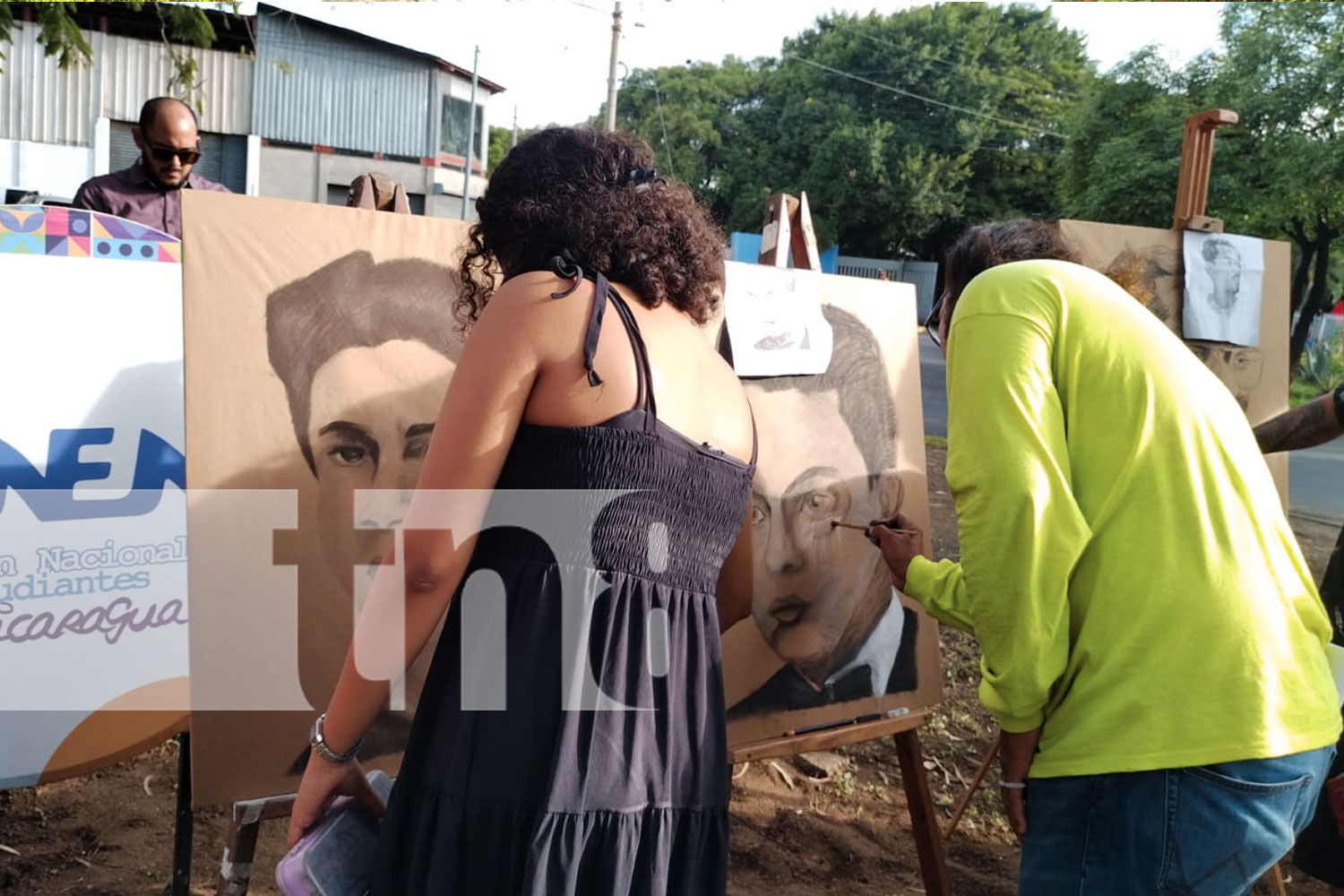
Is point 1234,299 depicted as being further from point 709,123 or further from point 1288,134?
point 709,123

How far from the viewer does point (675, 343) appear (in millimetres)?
1123

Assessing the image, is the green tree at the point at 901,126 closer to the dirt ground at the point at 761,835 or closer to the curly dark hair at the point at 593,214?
the dirt ground at the point at 761,835

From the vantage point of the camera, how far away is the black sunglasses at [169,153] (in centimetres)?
283

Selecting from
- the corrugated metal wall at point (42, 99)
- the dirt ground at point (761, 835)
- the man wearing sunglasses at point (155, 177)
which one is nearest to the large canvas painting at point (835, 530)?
the dirt ground at point (761, 835)

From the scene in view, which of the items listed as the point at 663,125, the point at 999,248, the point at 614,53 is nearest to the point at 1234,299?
the point at 999,248

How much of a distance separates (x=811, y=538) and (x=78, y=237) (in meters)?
1.66

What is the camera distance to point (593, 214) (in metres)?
1.08

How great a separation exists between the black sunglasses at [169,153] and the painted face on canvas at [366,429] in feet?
5.00

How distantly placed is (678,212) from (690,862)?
740 millimetres

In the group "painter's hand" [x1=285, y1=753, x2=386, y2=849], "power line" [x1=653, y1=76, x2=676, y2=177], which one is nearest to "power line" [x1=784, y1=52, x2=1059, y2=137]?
"power line" [x1=653, y1=76, x2=676, y2=177]

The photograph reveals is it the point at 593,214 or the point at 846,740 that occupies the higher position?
the point at 593,214

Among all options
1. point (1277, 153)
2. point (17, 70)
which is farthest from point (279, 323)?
point (17, 70)

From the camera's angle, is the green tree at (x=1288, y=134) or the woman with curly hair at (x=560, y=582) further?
the green tree at (x=1288, y=134)

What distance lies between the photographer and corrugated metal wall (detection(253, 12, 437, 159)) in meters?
18.6
